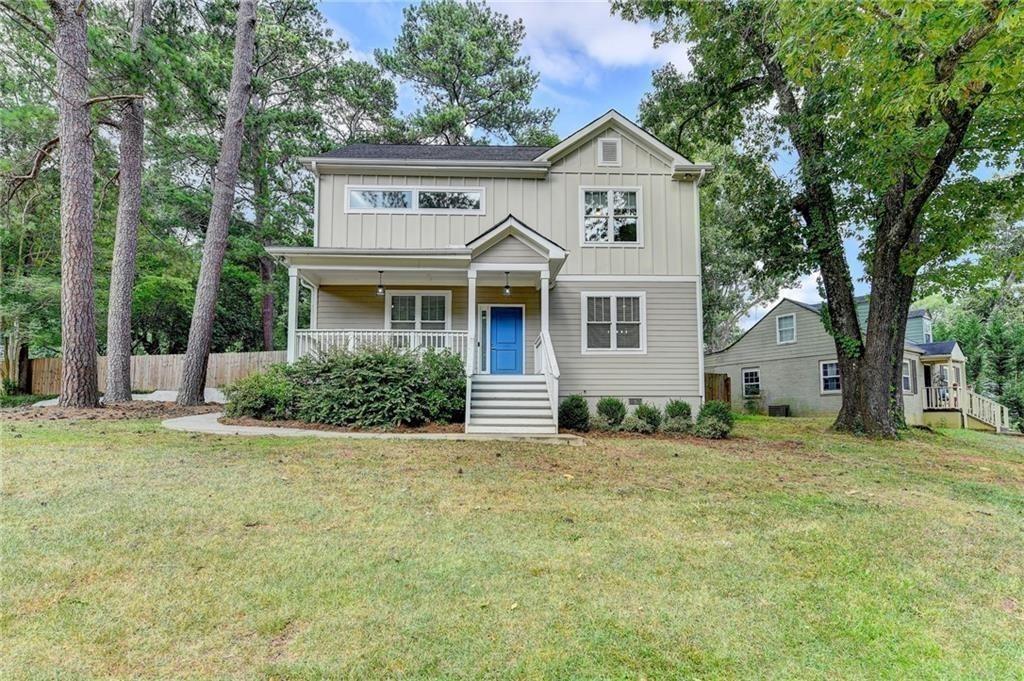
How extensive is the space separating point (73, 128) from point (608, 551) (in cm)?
1273

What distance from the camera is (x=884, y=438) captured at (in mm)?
10703

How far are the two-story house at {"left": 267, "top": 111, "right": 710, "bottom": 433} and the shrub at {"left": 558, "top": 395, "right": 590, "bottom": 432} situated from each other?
1268mm

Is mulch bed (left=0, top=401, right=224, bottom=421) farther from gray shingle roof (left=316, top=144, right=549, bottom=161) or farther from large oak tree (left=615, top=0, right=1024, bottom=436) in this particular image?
large oak tree (left=615, top=0, right=1024, bottom=436)

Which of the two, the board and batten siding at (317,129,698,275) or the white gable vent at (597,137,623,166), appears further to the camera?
the white gable vent at (597,137,623,166)

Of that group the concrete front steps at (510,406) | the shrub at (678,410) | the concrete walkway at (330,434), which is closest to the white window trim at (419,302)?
the concrete front steps at (510,406)

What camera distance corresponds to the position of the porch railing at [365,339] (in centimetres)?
1062

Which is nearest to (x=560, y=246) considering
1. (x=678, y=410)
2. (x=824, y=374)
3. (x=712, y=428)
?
(x=678, y=410)

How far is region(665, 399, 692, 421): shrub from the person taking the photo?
420 inches

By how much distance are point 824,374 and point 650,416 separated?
499 inches

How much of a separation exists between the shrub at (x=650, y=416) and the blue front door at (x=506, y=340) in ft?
10.5

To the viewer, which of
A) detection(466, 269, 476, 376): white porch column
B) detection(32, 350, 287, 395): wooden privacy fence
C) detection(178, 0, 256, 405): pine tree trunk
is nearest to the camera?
detection(466, 269, 476, 376): white porch column

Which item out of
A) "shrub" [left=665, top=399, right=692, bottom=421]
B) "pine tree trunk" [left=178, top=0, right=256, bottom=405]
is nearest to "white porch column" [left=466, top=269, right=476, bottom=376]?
"shrub" [left=665, top=399, right=692, bottom=421]

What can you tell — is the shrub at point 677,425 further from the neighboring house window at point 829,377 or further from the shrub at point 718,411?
the neighboring house window at point 829,377

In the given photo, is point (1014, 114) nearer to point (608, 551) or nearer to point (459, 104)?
point (608, 551)
